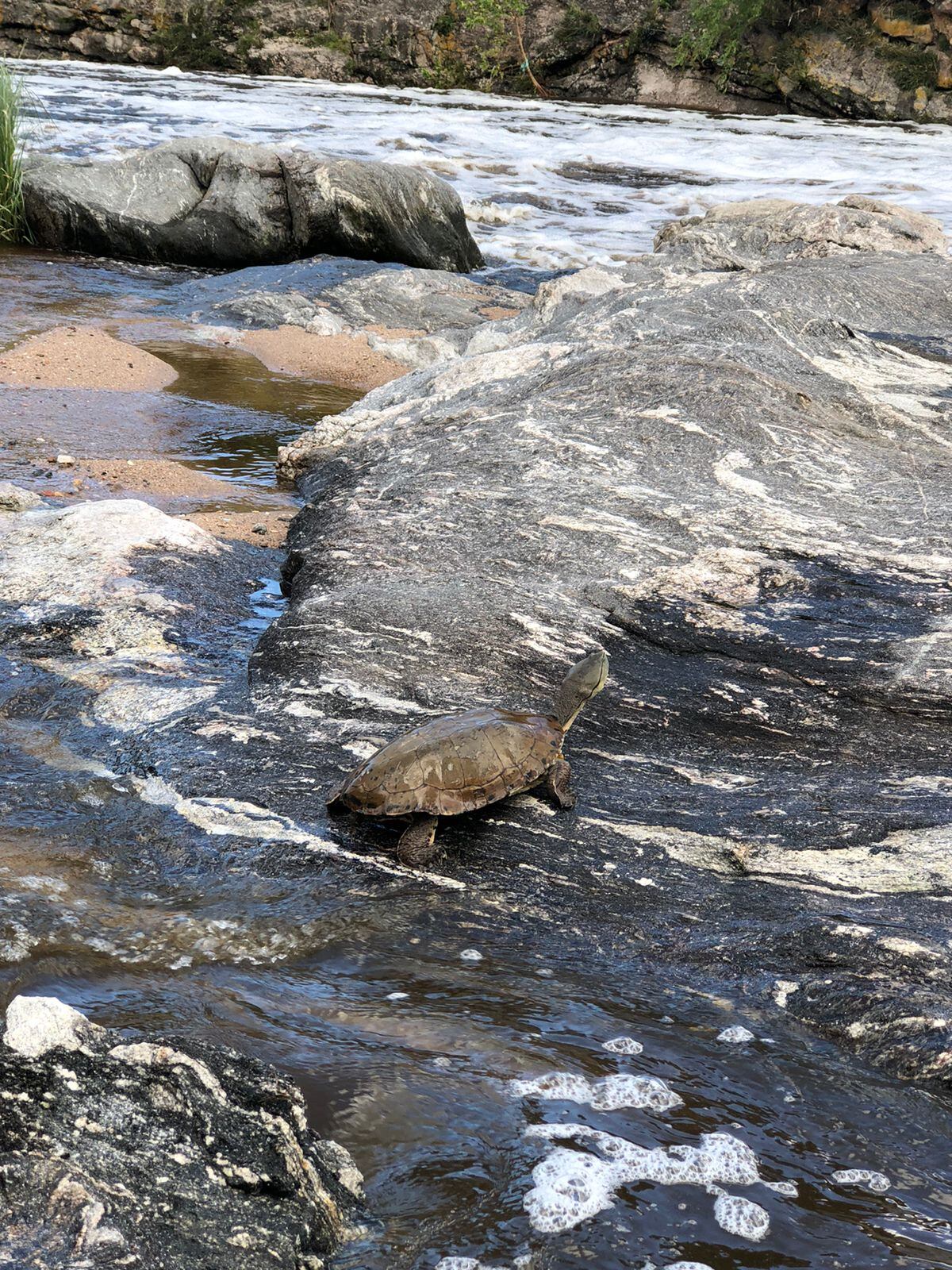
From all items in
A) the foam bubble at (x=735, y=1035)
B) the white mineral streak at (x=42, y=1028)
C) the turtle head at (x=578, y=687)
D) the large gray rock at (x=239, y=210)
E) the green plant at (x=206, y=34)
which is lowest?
the foam bubble at (x=735, y=1035)

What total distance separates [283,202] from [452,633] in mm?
10671

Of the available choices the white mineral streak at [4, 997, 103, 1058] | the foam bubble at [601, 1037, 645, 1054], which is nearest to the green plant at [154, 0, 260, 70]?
the foam bubble at [601, 1037, 645, 1054]

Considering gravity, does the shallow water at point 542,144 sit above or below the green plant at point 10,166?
above

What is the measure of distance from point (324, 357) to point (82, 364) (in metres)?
2.13

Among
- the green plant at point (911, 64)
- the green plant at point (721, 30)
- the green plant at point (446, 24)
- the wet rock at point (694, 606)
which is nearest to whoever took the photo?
the wet rock at point (694, 606)

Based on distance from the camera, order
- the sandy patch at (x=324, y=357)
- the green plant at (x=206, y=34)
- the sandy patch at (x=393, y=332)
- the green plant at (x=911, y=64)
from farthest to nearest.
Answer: the green plant at (x=206, y=34) < the green plant at (x=911, y=64) < the sandy patch at (x=393, y=332) < the sandy patch at (x=324, y=357)

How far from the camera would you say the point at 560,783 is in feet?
10.8

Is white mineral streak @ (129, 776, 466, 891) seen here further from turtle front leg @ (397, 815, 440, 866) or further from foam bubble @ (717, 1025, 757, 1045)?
foam bubble @ (717, 1025, 757, 1045)

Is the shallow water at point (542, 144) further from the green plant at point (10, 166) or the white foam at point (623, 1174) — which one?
the white foam at point (623, 1174)

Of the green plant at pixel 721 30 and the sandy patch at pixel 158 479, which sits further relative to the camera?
the green plant at pixel 721 30

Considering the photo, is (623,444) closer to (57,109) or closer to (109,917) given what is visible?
(109,917)

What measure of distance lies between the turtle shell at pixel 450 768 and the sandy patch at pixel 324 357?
6.56 metres

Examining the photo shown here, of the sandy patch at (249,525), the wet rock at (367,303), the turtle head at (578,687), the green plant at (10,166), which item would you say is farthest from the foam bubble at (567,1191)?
the green plant at (10,166)

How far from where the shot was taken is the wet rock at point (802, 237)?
8.31 metres
